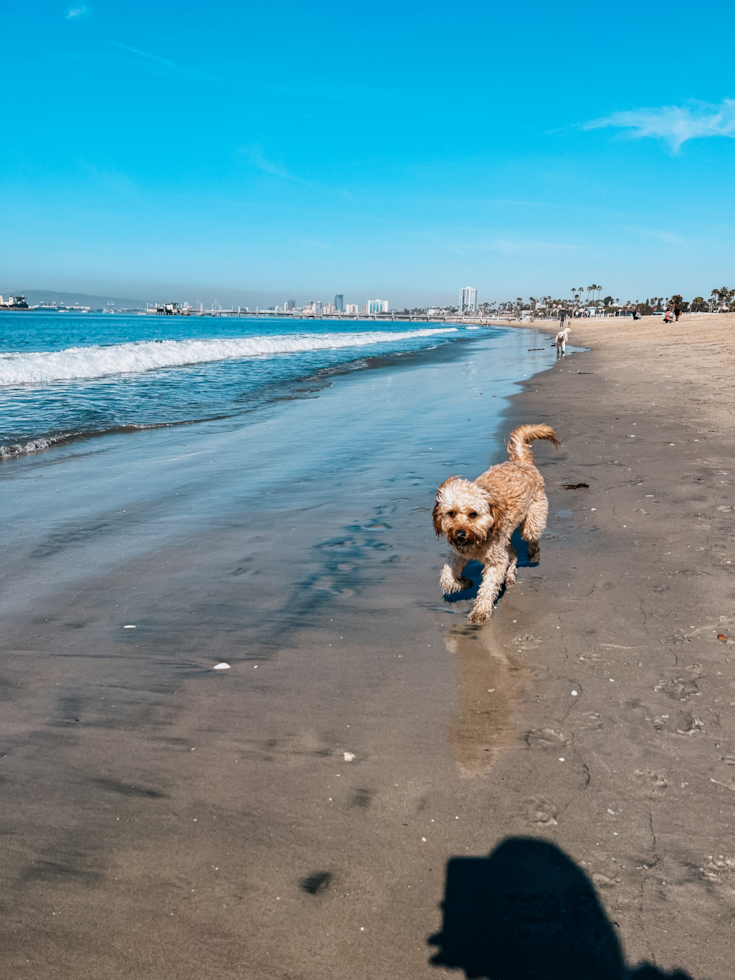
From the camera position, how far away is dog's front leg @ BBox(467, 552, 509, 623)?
4184 millimetres

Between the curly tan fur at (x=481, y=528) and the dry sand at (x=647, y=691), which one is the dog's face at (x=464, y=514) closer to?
the curly tan fur at (x=481, y=528)

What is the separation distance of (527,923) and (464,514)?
2.55 metres

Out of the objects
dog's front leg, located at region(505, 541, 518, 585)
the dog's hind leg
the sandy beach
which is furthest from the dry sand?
the dog's hind leg

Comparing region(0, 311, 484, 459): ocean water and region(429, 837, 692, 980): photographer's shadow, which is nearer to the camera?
region(429, 837, 692, 980): photographer's shadow

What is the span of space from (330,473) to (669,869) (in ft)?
22.2

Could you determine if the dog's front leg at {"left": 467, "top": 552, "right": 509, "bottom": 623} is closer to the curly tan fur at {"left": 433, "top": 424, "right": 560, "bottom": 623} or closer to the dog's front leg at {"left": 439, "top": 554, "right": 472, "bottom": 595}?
the curly tan fur at {"left": 433, "top": 424, "right": 560, "bottom": 623}

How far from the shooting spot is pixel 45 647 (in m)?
3.90

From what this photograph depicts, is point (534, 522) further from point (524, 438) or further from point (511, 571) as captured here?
Result: point (524, 438)

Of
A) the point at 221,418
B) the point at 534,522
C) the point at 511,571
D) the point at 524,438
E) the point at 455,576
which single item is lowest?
the point at 511,571

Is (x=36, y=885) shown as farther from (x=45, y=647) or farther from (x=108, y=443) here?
(x=108, y=443)

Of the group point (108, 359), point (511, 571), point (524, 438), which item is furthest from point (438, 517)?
point (108, 359)

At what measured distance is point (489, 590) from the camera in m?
4.26

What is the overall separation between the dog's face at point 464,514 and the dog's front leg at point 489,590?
0.27 m

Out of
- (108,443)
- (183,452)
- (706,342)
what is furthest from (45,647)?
(706,342)
